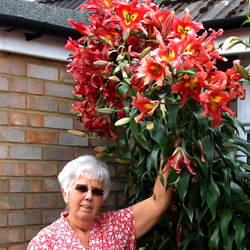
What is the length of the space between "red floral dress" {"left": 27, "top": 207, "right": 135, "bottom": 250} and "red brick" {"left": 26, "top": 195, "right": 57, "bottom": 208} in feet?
1.48

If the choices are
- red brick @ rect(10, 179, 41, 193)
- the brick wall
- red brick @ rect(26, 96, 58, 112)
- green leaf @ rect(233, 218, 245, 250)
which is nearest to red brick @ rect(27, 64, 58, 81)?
the brick wall

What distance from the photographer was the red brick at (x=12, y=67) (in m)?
2.31

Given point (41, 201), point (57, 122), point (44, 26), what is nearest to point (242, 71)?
point (44, 26)

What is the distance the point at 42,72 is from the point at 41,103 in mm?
208

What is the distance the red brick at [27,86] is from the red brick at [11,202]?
0.66 meters

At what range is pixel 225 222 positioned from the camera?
159cm

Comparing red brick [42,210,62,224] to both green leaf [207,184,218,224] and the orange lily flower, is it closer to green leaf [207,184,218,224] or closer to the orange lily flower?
green leaf [207,184,218,224]

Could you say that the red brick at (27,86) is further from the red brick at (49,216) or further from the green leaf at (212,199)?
the green leaf at (212,199)

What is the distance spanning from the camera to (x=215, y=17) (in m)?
2.34

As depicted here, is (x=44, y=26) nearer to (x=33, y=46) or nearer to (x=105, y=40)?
(x=33, y=46)

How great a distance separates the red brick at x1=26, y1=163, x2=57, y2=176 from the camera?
2350 mm

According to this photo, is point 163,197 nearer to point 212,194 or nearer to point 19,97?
point 212,194

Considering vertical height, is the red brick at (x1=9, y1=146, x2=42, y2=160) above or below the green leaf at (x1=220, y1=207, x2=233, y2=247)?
above

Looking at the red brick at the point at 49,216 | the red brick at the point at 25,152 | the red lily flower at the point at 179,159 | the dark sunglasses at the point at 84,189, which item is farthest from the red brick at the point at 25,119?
the red lily flower at the point at 179,159
